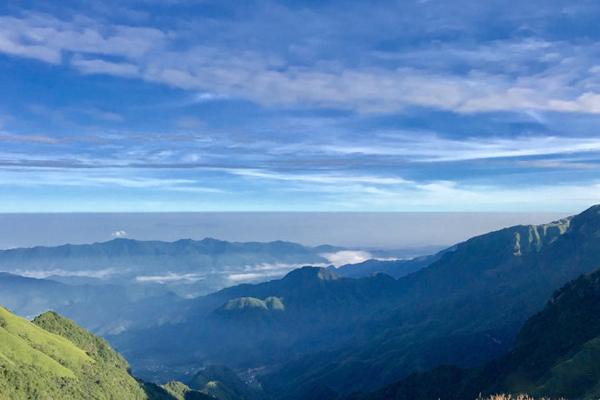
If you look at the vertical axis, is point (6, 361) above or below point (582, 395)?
above

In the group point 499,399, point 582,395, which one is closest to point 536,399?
point 582,395

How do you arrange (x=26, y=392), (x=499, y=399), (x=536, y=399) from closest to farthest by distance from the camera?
(x=499, y=399) < (x=536, y=399) < (x=26, y=392)

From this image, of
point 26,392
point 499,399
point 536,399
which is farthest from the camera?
point 26,392

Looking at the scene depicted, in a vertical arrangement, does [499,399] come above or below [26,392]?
above

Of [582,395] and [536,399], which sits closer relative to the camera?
[536,399]

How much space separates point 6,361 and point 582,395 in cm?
26601

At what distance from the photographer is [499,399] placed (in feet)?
205

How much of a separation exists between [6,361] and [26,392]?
62.7 feet

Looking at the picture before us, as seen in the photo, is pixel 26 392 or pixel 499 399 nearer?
pixel 499 399

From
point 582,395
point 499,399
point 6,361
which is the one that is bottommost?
point 582,395

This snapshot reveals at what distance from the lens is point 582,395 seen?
7594 inches

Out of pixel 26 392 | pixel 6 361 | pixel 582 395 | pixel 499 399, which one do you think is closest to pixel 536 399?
pixel 582 395

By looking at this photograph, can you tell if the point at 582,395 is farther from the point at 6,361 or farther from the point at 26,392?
the point at 6,361

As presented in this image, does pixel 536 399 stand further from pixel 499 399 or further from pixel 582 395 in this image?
pixel 499 399
